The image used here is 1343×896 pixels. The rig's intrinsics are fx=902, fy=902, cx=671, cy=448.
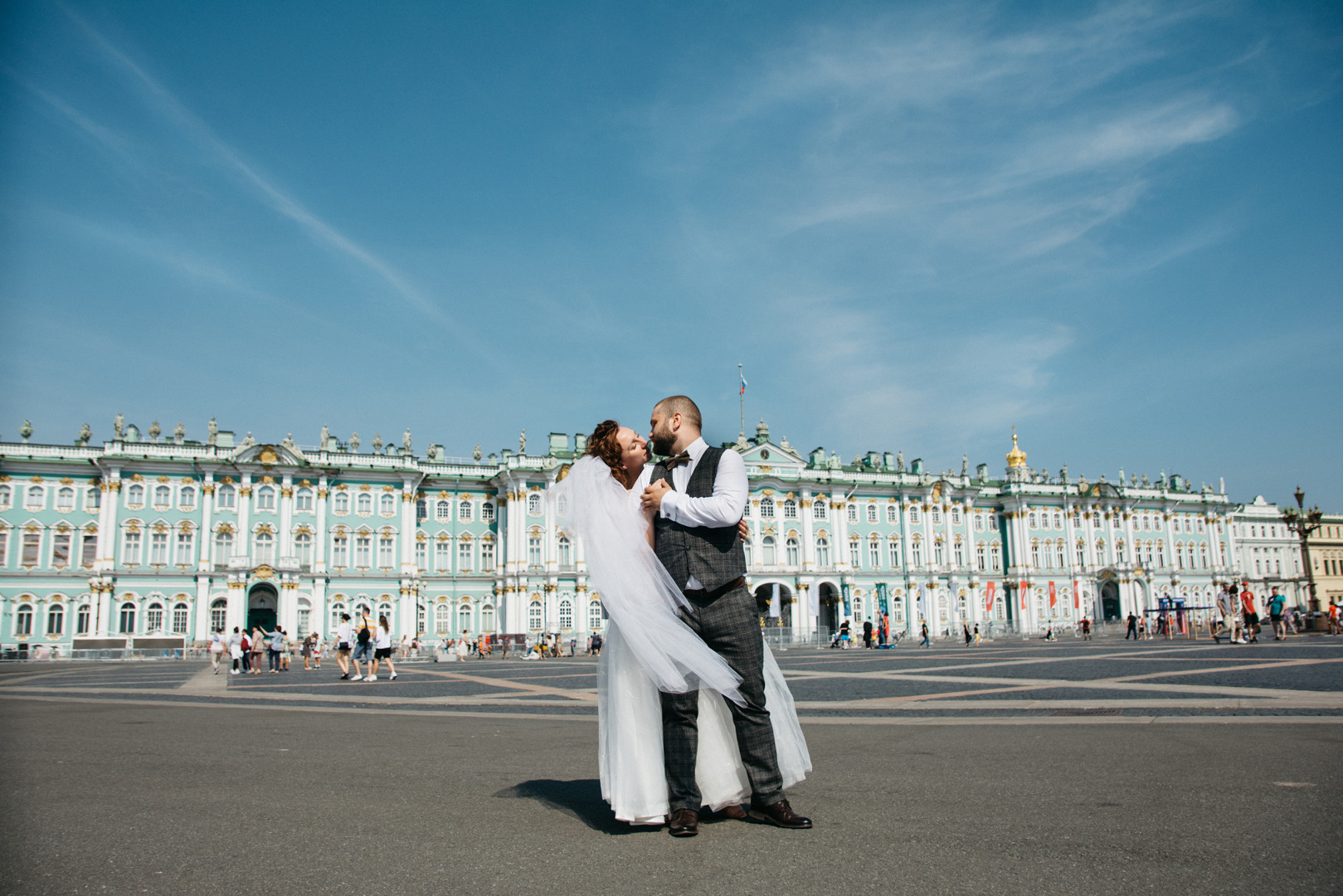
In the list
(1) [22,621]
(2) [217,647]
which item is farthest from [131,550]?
(2) [217,647]

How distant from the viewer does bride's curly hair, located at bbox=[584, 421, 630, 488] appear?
4457 mm

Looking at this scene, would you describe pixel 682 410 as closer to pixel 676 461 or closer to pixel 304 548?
pixel 676 461

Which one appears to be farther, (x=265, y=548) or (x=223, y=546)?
(x=265, y=548)

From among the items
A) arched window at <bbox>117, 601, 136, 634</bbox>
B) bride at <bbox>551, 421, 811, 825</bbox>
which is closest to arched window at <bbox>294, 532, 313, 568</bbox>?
arched window at <bbox>117, 601, 136, 634</bbox>

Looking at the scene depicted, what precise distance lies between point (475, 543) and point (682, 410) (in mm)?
56816

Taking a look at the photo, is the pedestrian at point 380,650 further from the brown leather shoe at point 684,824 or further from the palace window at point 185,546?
the palace window at point 185,546

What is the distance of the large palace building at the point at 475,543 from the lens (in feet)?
164

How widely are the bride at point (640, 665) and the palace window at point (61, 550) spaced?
184ft

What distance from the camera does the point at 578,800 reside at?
477 cm

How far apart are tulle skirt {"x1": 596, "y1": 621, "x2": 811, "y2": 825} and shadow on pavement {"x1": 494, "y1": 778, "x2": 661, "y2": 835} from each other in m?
0.10

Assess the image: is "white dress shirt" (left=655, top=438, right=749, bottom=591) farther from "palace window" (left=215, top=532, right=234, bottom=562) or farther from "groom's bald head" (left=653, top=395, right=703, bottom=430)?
"palace window" (left=215, top=532, right=234, bottom=562)

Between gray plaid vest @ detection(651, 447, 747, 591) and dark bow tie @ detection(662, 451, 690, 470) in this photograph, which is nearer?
gray plaid vest @ detection(651, 447, 747, 591)

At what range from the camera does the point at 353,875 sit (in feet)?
10.7

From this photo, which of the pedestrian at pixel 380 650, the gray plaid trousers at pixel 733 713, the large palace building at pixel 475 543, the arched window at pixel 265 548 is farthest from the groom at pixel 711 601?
the arched window at pixel 265 548
